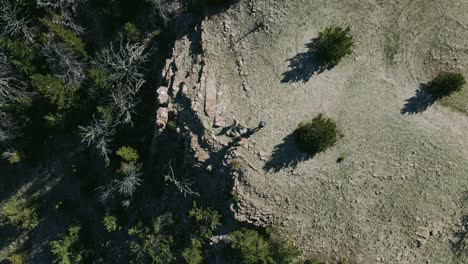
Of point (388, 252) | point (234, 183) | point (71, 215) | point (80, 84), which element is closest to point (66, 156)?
point (71, 215)

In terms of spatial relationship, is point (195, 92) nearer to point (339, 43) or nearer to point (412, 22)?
point (339, 43)

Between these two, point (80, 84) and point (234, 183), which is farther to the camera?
point (80, 84)

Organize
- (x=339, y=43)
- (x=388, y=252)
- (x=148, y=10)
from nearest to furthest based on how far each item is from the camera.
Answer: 1. (x=339, y=43)
2. (x=388, y=252)
3. (x=148, y=10)

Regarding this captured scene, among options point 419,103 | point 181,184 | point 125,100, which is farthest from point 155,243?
point 419,103

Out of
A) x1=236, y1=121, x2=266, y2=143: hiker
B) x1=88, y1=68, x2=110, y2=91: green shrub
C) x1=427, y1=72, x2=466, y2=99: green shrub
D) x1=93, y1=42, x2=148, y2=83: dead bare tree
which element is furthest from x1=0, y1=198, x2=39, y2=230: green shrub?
x1=427, y1=72, x2=466, y2=99: green shrub

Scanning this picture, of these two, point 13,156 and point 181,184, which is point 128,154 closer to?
point 181,184

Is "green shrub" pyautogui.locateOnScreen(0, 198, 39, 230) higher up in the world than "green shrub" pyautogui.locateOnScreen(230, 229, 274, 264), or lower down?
higher up

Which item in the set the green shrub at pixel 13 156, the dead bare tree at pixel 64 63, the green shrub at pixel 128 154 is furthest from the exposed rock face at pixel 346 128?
the green shrub at pixel 13 156

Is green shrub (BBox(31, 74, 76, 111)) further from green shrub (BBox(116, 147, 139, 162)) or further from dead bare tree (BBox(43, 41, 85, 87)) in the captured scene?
green shrub (BBox(116, 147, 139, 162))
